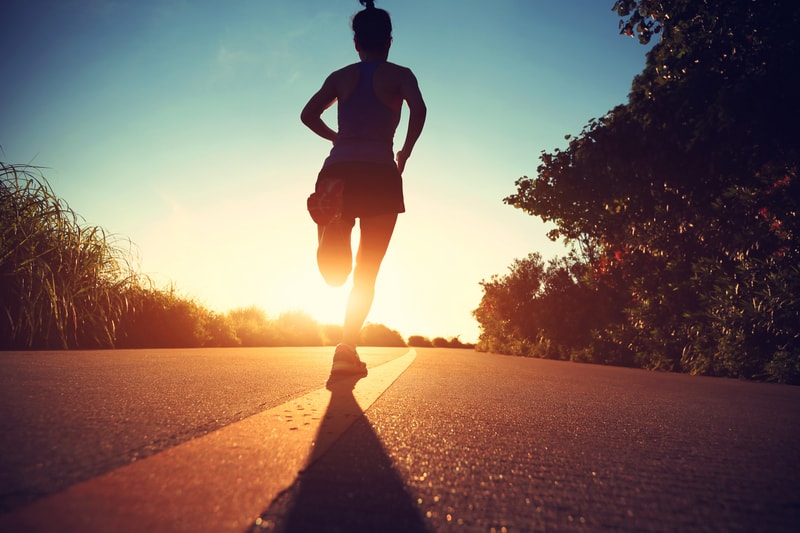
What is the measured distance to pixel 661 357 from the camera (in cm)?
930

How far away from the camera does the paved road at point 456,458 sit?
90cm

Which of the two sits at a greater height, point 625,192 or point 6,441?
point 625,192

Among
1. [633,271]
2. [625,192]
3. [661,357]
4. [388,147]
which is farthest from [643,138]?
[388,147]

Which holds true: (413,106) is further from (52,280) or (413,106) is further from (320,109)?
(52,280)


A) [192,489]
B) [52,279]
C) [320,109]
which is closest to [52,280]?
[52,279]

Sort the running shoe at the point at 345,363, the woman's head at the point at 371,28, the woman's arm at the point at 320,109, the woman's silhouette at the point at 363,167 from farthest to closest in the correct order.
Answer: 1. the woman's arm at the point at 320,109
2. the woman's head at the point at 371,28
3. the woman's silhouette at the point at 363,167
4. the running shoe at the point at 345,363

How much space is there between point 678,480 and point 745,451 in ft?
2.02

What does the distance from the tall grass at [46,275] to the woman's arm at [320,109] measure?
420 centimetres

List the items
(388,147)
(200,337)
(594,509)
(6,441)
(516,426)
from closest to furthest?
(594,509) < (6,441) < (516,426) < (388,147) < (200,337)

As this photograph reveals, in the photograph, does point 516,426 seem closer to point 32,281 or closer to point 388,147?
point 388,147

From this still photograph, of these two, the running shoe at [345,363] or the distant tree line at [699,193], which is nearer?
the running shoe at [345,363]

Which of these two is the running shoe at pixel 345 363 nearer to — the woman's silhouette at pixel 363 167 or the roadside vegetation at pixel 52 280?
the woman's silhouette at pixel 363 167

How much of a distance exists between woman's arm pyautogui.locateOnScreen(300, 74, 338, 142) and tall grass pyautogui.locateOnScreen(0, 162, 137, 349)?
4197 mm

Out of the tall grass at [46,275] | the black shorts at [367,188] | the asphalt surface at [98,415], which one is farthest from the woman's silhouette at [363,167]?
the tall grass at [46,275]
